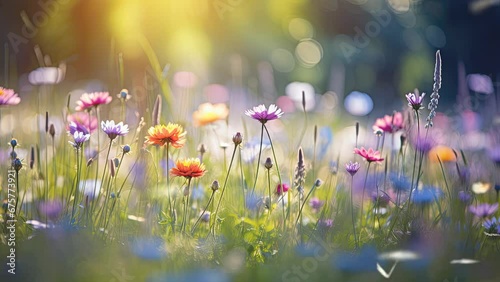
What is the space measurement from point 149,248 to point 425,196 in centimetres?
64

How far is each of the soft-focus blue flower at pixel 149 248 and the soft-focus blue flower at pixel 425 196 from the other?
57 centimetres

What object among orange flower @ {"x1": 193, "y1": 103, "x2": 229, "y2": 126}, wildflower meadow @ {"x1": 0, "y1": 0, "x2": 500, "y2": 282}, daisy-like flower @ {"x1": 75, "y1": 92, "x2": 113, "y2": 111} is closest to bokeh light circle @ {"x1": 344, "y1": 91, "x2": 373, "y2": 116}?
wildflower meadow @ {"x1": 0, "y1": 0, "x2": 500, "y2": 282}

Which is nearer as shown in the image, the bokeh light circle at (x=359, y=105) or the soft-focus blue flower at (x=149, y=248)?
the soft-focus blue flower at (x=149, y=248)

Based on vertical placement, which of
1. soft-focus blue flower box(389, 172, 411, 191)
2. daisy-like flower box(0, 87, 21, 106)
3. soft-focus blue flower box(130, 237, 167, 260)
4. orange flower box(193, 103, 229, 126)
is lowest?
soft-focus blue flower box(130, 237, 167, 260)

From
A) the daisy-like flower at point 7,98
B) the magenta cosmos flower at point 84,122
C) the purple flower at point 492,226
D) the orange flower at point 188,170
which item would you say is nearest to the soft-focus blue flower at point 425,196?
the purple flower at point 492,226

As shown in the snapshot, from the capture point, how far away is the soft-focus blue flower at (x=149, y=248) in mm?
1176

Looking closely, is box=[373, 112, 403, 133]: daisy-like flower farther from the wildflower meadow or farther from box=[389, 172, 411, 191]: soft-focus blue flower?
box=[389, 172, 411, 191]: soft-focus blue flower

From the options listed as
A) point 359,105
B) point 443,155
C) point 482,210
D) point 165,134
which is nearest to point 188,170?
point 165,134

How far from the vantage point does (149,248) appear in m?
1.21

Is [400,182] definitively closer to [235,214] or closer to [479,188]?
[479,188]

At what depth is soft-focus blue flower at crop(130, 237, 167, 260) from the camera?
3.86 ft

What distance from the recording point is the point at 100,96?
61.4 inches

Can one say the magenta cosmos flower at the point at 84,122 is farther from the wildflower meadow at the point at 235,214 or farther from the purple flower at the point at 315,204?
the purple flower at the point at 315,204

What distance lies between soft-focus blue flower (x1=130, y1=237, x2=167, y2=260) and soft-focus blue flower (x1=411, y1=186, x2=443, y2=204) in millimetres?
566
